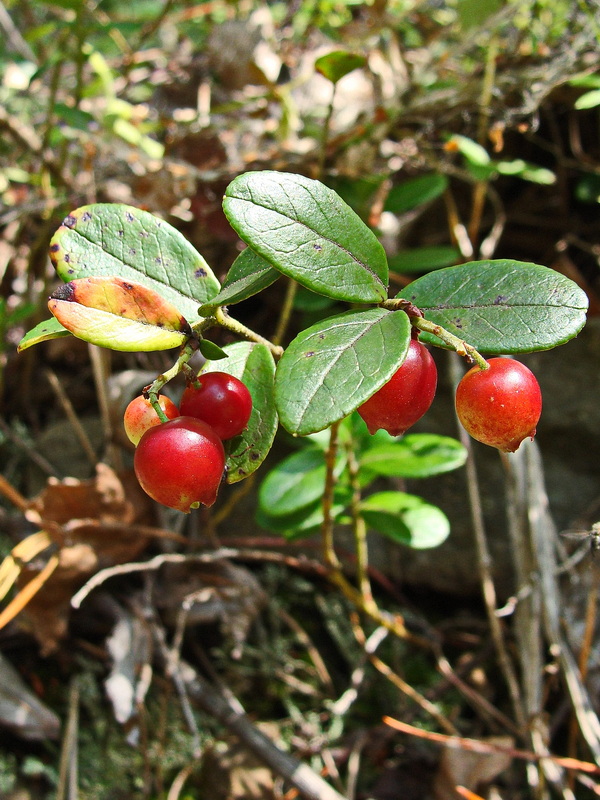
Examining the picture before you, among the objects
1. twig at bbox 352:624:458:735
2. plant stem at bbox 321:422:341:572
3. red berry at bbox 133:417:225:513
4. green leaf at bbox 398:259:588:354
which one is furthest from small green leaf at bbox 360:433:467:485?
red berry at bbox 133:417:225:513

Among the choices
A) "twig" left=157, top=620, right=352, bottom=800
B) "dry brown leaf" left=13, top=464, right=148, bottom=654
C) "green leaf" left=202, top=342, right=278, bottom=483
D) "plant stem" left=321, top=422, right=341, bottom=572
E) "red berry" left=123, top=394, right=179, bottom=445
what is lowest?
"twig" left=157, top=620, right=352, bottom=800

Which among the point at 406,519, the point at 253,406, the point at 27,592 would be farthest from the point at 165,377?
the point at 27,592

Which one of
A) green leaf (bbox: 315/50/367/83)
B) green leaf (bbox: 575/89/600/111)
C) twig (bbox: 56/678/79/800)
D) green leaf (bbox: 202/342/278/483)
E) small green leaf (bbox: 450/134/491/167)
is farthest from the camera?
small green leaf (bbox: 450/134/491/167)

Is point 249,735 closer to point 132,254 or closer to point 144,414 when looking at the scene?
point 144,414

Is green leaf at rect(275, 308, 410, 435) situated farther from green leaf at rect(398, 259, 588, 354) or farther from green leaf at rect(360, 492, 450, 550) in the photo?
green leaf at rect(360, 492, 450, 550)

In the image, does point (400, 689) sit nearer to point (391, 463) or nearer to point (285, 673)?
point (285, 673)

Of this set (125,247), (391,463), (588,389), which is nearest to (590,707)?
(391,463)

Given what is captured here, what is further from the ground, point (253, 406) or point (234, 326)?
point (234, 326)
